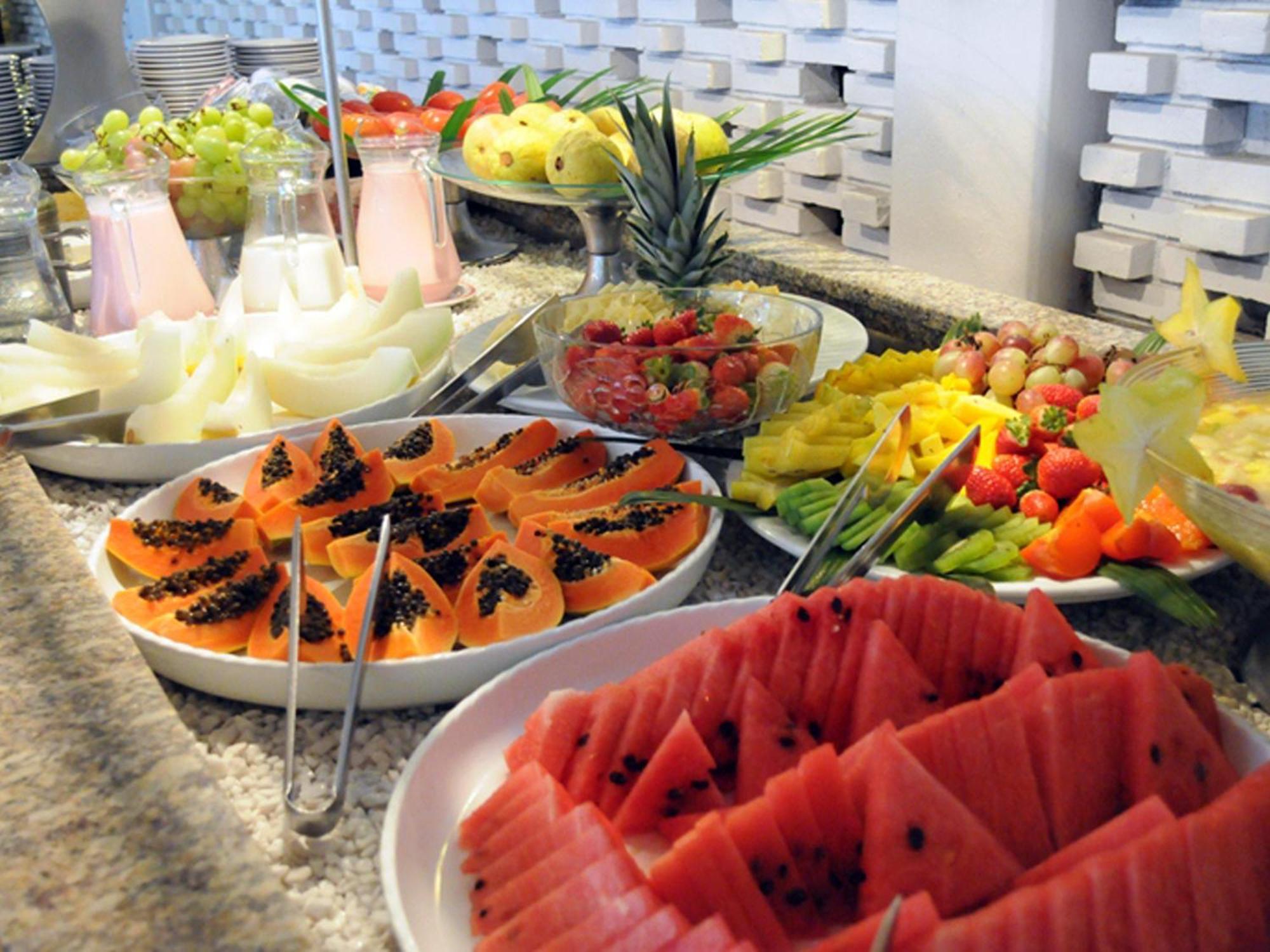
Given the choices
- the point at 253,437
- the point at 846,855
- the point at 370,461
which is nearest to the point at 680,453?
the point at 370,461

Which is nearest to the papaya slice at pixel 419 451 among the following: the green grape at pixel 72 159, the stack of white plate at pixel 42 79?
the green grape at pixel 72 159

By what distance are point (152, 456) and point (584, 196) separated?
0.74m

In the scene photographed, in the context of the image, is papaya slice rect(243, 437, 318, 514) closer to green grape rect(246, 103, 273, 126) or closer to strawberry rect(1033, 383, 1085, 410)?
strawberry rect(1033, 383, 1085, 410)

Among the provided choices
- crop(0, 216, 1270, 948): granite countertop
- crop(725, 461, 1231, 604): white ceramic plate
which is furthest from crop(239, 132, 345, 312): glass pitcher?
crop(725, 461, 1231, 604): white ceramic plate

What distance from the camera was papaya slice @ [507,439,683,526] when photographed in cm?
114

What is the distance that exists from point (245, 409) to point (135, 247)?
0.51 metres

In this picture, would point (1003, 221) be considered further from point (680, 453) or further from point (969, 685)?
point (969, 685)

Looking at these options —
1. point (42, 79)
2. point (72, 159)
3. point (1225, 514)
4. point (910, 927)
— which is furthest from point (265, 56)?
point (910, 927)

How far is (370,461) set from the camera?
1.20 meters

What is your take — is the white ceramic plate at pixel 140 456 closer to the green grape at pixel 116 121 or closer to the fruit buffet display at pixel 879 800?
the fruit buffet display at pixel 879 800

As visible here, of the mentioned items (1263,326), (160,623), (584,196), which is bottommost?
(1263,326)

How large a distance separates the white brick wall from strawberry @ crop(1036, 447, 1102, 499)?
1.20 metres

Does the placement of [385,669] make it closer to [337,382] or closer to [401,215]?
[337,382]

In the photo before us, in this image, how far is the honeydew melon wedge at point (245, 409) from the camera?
4.30 ft
